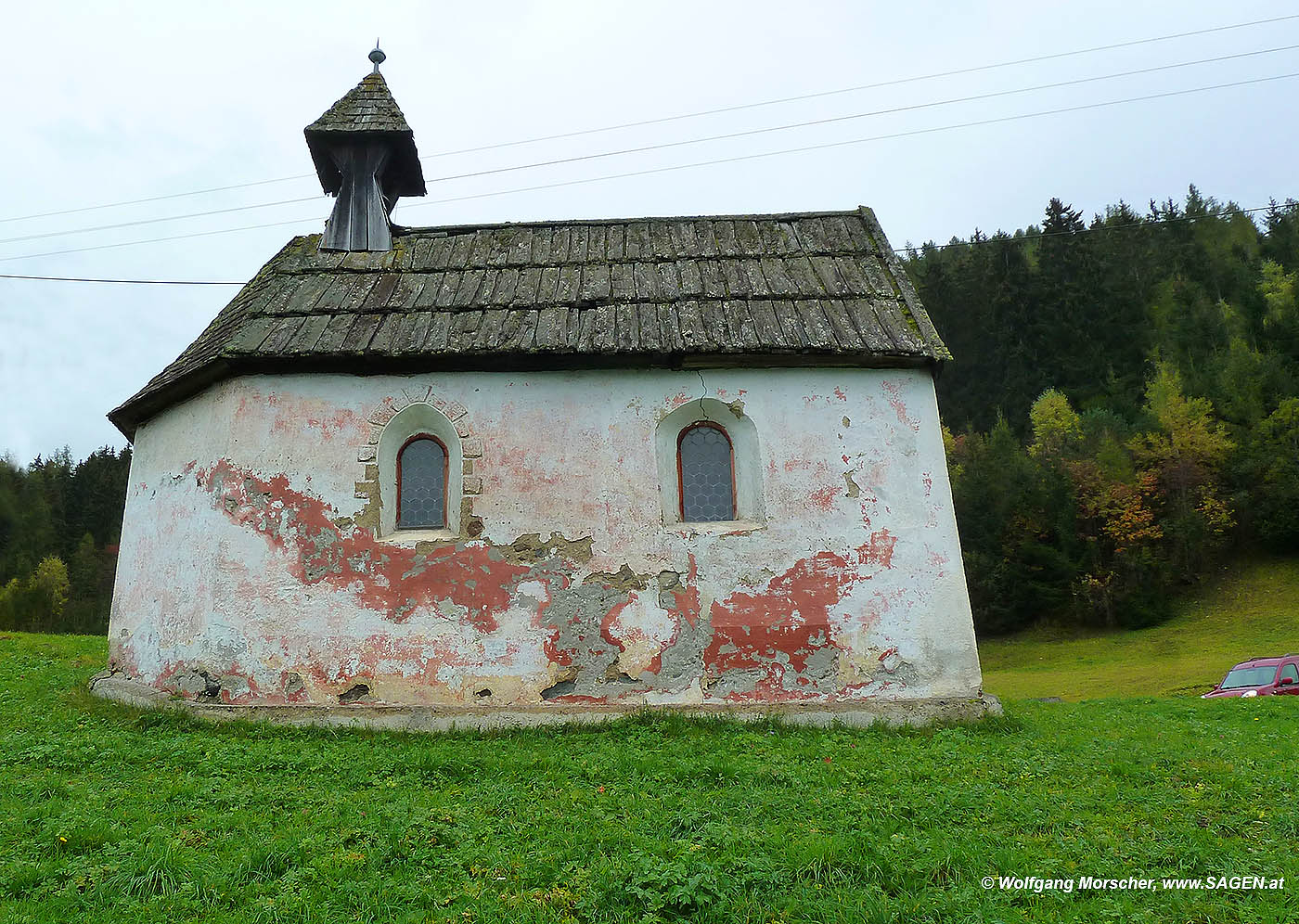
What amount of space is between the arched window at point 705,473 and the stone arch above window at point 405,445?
7.36 ft

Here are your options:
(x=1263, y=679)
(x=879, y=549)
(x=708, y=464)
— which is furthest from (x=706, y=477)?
(x=1263, y=679)

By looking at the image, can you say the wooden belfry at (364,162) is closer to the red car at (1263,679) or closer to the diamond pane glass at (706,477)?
the diamond pane glass at (706,477)

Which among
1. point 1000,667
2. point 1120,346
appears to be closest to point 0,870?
point 1000,667

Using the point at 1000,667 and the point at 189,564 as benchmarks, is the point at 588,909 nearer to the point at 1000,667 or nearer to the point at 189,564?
the point at 189,564

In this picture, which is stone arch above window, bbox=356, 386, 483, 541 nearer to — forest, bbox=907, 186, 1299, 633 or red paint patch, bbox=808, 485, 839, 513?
red paint patch, bbox=808, 485, 839, 513

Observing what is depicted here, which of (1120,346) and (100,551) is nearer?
(100,551)

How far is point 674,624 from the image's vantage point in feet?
28.6

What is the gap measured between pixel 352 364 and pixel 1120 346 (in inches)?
2042

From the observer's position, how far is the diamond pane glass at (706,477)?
9.28m

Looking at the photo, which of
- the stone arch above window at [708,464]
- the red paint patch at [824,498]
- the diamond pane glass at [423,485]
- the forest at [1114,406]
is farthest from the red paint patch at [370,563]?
the forest at [1114,406]

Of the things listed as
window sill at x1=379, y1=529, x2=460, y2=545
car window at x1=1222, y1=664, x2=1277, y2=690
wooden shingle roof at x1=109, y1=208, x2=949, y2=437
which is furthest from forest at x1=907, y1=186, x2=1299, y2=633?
window sill at x1=379, y1=529, x2=460, y2=545

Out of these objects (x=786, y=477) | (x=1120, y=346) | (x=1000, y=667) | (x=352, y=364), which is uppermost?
(x=1120, y=346)

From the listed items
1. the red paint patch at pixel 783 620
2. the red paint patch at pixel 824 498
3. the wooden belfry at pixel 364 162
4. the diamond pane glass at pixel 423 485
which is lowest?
the red paint patch at pixel 783 620

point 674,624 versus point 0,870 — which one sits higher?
point 674,624
